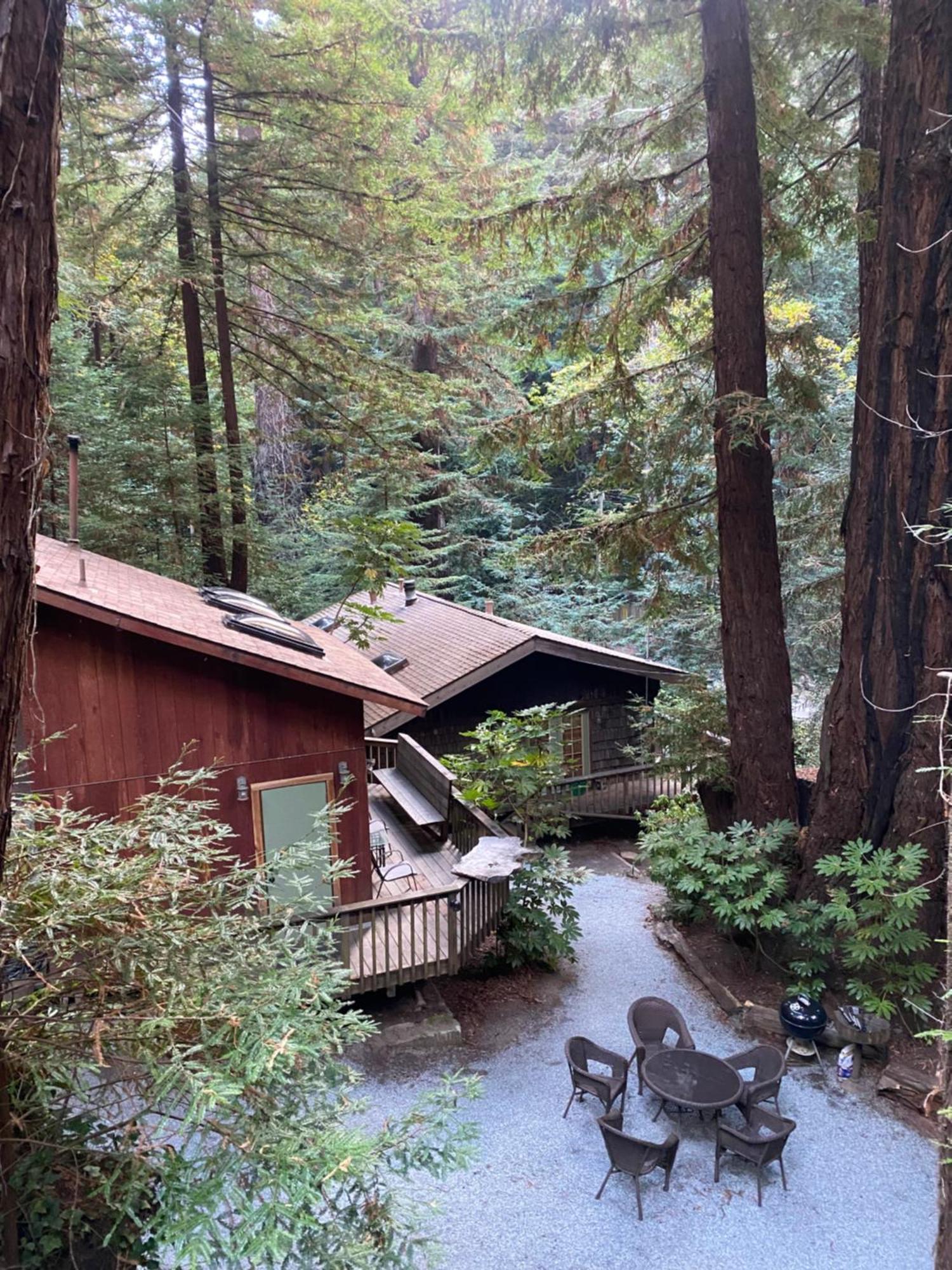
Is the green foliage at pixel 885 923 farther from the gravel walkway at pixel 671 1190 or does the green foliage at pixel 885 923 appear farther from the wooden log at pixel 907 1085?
the gravel walkway at pixel 671 1190

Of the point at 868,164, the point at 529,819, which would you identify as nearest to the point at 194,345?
the point at 529,819

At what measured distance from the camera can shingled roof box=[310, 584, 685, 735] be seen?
41.1ft

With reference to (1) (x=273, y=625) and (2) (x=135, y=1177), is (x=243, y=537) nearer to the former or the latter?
(1) (x=273, y=625)

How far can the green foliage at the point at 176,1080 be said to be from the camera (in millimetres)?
2350

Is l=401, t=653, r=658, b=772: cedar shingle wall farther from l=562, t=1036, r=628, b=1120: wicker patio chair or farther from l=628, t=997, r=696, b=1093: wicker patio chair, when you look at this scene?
l=562, t=1036, r=628, b=1120: wicker patio chair

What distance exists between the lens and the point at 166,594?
29.2ft

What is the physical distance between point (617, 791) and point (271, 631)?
7579mm

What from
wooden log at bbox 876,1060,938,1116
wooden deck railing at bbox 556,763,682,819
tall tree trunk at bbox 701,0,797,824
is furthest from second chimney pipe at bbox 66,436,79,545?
wooden log at bbox 876,1060,938,1116

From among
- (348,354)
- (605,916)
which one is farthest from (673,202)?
(605,916)

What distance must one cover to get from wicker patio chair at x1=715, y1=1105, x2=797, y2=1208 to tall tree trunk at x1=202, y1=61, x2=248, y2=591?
1082 centimetres

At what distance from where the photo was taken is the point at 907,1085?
6.34 m

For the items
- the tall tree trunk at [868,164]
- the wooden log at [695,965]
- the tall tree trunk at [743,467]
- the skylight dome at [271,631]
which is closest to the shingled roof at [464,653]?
the skylight dome at [271,631]

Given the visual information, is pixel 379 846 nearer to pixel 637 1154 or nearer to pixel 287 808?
pixel 287 808

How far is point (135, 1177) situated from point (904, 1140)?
20.7 feet
